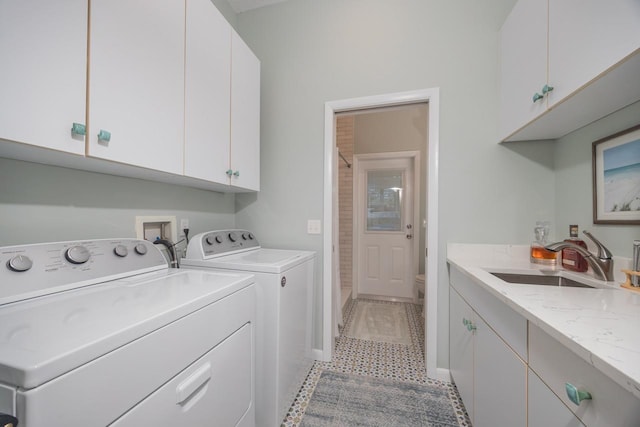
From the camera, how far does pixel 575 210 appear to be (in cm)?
140

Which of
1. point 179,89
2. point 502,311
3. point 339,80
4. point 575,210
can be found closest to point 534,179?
point 575,210

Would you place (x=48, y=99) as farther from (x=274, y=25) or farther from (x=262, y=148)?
(x=274, y=25)

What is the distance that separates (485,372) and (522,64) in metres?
1.60

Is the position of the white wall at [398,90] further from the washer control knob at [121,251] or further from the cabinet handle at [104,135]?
the cabinet handle at [104,135]

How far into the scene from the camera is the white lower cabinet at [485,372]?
2.84 ft

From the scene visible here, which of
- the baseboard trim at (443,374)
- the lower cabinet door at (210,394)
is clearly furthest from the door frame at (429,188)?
the lower cabinet door at (210,394)

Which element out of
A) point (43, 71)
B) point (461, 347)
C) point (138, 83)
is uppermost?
point (138, 83)

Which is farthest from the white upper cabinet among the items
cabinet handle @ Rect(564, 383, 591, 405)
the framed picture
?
cabinet handle @ Rect(564, 383, 591, 405)

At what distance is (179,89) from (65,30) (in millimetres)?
443

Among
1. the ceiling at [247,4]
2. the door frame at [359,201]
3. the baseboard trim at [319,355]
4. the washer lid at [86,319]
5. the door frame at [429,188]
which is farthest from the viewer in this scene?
the door frame at [359,201]

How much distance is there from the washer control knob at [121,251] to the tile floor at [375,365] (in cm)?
123

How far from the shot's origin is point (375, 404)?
1488 mm

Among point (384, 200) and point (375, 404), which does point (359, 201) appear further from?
point (375, 404)

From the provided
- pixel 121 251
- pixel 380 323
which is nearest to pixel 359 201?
pixel 380 323
